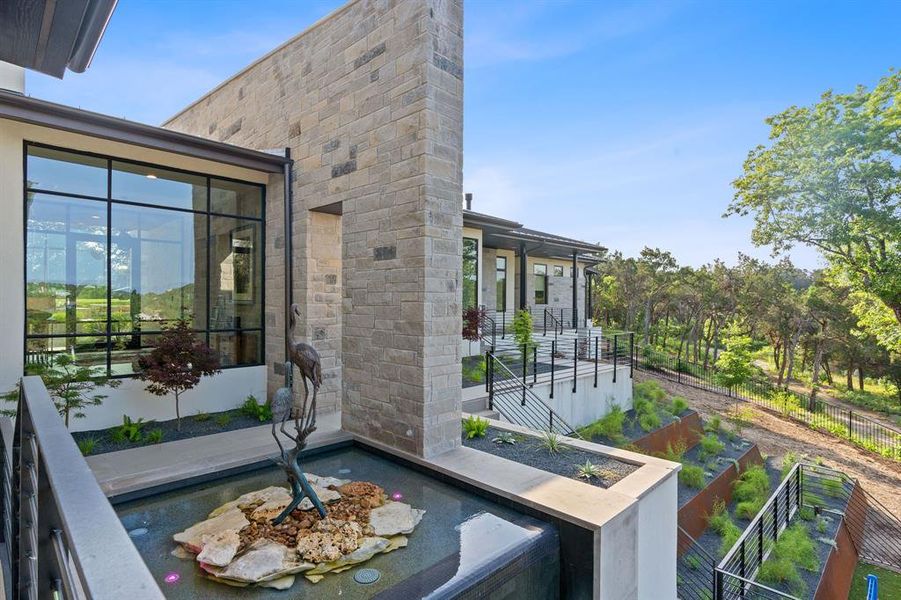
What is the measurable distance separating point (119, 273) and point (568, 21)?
896cm

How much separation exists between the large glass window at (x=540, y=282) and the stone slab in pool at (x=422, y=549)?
1569 cm

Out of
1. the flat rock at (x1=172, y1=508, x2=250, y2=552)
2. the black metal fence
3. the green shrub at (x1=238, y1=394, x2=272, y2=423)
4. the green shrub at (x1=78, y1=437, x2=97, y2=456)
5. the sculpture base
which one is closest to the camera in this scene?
the sculpture base

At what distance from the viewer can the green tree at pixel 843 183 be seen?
534 inches

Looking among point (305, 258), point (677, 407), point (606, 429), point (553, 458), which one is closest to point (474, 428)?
point (553, 458)

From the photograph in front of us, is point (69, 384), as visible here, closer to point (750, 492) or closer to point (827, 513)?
point (750, 492)

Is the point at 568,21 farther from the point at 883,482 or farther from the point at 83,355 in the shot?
the point at 883,482

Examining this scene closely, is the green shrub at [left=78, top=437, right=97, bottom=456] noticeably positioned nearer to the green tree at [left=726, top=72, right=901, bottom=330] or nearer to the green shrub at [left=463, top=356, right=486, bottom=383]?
the green shrub at [left=463, top=356, right=486, bottom=383]

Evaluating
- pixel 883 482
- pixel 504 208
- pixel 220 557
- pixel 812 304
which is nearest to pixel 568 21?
pixel 220 557

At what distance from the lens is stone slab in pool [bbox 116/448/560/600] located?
107 inches

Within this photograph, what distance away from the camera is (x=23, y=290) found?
591 cm

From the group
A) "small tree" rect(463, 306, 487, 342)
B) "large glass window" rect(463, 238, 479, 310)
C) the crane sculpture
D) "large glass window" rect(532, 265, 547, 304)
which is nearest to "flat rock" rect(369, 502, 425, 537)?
the crane sculpture

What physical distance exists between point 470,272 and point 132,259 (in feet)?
28.3

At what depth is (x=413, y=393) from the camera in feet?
16.1

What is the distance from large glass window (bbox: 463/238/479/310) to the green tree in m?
11.4
